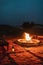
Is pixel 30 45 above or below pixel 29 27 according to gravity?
below

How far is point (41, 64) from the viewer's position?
5.77m

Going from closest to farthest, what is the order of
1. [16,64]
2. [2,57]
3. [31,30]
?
[16,64]
[2,57]
[31,30]

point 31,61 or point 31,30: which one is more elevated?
point 31,30

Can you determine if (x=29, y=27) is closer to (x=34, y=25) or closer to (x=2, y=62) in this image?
(x=34, y=25)

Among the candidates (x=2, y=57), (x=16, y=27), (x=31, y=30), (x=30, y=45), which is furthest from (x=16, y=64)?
(x=16, y=27)

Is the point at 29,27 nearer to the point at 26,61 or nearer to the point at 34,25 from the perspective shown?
the point at 34,25

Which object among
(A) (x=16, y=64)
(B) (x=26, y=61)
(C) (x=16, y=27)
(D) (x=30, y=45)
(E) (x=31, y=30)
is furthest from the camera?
(C) (x=16, y=27)

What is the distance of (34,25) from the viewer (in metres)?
18.6

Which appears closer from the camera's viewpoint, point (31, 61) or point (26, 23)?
point (31, 61)

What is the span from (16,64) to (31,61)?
75 centimetres

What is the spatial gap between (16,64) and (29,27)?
12.3 metres

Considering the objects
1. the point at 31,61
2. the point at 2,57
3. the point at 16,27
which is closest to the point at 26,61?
A: the point at 31,61

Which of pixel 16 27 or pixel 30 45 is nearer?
pixel 30 45

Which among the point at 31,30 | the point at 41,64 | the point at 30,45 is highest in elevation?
the point at 31,30
